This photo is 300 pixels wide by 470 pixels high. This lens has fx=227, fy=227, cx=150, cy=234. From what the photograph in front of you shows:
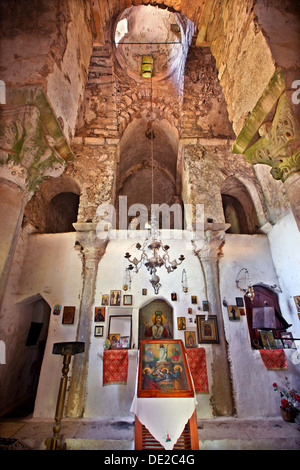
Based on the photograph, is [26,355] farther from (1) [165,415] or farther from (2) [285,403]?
(2) [285,403]

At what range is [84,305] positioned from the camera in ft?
19.4

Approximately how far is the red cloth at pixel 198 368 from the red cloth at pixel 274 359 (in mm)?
1497

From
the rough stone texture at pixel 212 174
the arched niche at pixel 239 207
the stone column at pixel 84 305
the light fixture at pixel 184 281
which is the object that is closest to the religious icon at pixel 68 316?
the stone column at pixel 84 305

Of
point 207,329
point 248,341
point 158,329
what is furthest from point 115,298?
point 248,341

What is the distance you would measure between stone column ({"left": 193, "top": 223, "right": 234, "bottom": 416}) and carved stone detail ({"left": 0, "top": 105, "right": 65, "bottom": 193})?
4.48 metres

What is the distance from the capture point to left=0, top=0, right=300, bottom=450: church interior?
2.96m

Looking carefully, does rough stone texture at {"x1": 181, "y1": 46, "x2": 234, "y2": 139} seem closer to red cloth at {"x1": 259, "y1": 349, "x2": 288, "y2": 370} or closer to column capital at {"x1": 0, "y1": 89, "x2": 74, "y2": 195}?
column capital at {"x1": 0, "y1": 89, "x2": 74, "y2": 195}

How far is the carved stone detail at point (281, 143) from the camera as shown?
108 inches

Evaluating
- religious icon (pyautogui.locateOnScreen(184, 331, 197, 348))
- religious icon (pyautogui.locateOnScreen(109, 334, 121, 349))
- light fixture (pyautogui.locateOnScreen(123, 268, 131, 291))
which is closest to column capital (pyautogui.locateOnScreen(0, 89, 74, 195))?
light fixture (pyautogui.locateOnScreen(123, 268, 131, 291))

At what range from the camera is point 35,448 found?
3.82 metres

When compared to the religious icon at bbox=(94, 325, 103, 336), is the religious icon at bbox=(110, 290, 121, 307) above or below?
above

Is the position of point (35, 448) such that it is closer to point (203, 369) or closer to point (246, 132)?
point (203, 369)

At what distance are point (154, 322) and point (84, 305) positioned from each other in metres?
2.88
